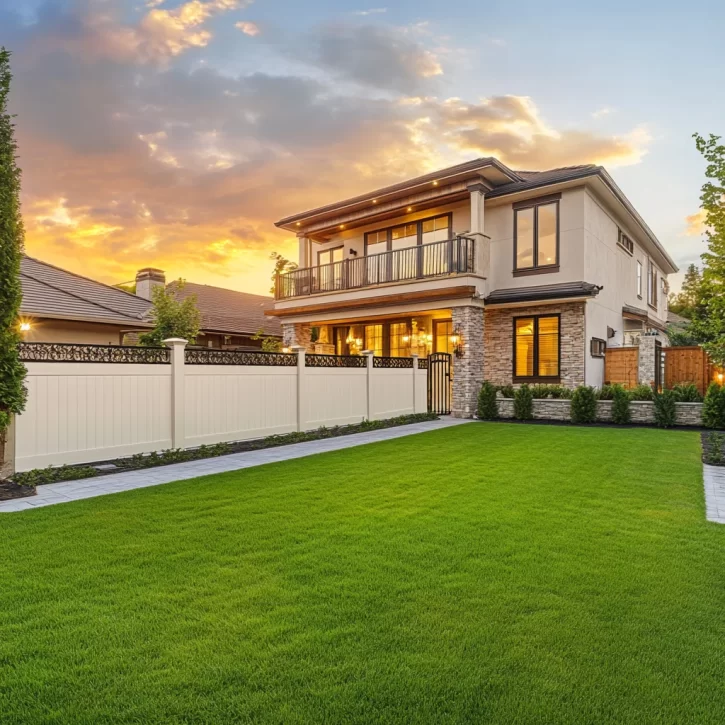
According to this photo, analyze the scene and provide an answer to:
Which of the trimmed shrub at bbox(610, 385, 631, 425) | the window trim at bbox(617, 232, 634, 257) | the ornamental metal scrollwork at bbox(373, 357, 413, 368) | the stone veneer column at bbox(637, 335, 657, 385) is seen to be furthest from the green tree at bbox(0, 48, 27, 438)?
the window trim at bbox(617, 232, 634, 257)

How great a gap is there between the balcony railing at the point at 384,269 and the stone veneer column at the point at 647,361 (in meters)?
5.56

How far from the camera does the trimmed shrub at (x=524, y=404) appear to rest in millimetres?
13430

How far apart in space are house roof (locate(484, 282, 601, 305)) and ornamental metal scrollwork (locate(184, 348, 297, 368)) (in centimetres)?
686

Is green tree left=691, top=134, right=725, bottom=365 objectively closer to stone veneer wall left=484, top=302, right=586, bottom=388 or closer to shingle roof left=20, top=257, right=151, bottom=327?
stone veneer wall left=484, top=302, right=586, bottom=388

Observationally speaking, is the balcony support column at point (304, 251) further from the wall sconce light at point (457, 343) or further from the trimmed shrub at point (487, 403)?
the trimmed shrub at point (487, 403)

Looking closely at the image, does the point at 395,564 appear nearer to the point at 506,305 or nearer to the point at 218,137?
the point at 506,305

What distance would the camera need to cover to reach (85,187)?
45.7ft

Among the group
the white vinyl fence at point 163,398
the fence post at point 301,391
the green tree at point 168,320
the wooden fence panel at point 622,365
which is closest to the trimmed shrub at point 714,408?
the wooden fence panel at point 622,365

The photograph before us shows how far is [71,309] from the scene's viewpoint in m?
11.7

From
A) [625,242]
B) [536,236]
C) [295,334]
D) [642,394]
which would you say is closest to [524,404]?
[642,394]

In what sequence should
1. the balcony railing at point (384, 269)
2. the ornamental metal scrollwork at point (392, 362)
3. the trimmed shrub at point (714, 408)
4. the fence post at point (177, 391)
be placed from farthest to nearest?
the balcony railing at point (384, 269) → the ornamental metal scrollwork at point (392, 362) → the trimmed shrub at point (714, 408) → the fence post at point (177, 391)

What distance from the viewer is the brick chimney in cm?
→ 1873

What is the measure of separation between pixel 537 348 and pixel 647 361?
318cm

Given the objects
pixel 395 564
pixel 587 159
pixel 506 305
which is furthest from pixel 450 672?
pixel 587 159
